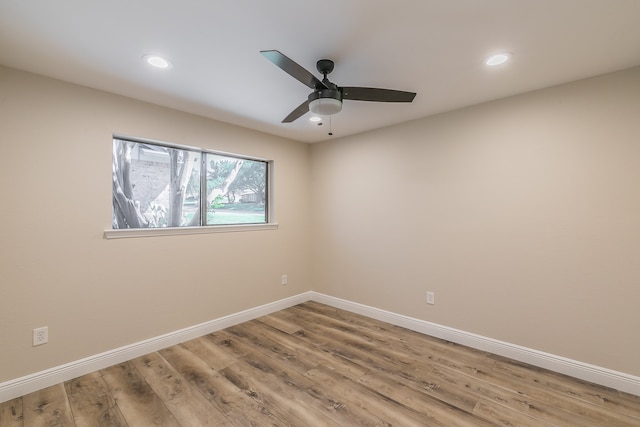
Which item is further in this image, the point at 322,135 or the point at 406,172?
the point at 322,135

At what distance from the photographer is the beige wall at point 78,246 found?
207 cm

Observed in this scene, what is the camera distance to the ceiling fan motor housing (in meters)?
1.83

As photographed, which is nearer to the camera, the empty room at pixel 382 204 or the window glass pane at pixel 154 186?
the empty room at pixel 382 204

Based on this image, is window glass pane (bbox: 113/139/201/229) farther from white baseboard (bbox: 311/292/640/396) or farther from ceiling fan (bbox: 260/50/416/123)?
white baseboard (bbox: 311/292/640/396)

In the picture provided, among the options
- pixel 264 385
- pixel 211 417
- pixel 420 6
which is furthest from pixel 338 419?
pixel 420 6

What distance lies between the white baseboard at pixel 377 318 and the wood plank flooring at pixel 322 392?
2.6 inches

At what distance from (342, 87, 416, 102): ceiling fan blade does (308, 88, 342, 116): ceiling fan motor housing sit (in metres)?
0.08

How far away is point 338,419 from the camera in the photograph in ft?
6.03

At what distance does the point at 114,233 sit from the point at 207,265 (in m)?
0.95

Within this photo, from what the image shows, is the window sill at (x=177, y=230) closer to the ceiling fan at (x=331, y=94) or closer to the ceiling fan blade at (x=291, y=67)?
the ceiling fan at (x=331, y=94)

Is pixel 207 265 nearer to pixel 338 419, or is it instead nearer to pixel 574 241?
pixel 338 419

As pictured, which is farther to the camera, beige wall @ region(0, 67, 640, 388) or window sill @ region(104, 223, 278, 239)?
window sill @ region(104, 223, 278, 239)

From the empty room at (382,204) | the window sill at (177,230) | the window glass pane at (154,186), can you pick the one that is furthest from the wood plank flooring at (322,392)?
the window glass pane at (154,186)

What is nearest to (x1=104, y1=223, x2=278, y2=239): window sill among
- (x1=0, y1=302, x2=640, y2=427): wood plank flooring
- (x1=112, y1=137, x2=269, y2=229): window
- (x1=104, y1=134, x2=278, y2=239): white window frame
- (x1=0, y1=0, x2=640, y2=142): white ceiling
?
(x1=104, y1=134, x2=278, y2=239): white window frame
